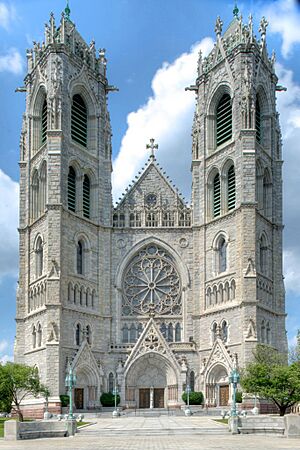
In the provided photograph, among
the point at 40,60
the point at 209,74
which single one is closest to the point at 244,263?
the point at 209,74

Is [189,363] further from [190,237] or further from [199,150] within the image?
[199,150]

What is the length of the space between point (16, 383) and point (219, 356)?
18406 mm

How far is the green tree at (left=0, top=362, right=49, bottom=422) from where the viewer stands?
5747 centimetres

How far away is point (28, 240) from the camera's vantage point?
2862 inches

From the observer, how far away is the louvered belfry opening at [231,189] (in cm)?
7100

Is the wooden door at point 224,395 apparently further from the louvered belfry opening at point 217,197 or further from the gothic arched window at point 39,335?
the gothic arched window at point 39,335

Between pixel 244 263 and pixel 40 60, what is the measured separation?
28.2 m

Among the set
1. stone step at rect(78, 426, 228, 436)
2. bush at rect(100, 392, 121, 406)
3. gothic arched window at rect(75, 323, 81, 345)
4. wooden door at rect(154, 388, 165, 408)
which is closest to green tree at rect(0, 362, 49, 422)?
gothic arched window at rect(75, 323, 81, 345)

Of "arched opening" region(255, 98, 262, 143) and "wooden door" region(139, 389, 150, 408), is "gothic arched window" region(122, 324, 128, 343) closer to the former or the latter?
"wooden door" region(139, 389, 150, 408)

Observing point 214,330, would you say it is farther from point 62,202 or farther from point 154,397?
point 62,202

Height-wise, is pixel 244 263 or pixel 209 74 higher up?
pixel 209 74

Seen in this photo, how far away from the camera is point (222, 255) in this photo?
71.3m

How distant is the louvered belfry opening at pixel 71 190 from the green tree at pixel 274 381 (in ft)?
73.5

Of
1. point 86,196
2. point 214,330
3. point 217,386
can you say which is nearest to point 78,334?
point 214,330
